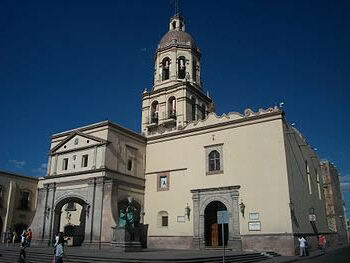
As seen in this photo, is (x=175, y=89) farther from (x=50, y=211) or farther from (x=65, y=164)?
(x=50, y=211)

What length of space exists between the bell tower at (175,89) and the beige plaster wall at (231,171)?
4.68m

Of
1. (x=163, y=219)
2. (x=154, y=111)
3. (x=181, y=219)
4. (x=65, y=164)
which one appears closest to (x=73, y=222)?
(x=65, y=164)

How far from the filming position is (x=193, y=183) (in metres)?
28.3

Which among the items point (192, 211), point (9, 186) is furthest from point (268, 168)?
point (9, 186)

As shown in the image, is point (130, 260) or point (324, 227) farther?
point (324, 227)

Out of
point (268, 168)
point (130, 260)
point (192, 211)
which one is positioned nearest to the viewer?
point (130, 260)

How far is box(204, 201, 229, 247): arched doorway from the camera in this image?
2736cm

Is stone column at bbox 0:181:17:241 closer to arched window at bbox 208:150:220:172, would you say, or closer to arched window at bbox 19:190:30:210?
arched window at bbox 19:190:30:210

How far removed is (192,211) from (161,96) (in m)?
14.1

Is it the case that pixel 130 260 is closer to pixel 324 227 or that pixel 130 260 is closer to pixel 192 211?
pixel 192 211

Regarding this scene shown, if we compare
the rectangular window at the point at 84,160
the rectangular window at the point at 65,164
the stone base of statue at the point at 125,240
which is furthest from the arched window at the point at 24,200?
the stone base of statue at the point at 125,240

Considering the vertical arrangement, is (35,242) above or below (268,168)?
below

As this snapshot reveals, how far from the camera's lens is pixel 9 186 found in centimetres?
3784

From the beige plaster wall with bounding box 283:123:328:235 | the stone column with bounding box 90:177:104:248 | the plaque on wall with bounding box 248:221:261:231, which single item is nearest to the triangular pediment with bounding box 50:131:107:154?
the stone column with bounding box 90:177:104:248
